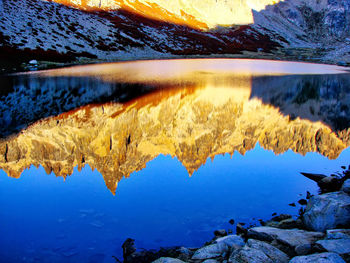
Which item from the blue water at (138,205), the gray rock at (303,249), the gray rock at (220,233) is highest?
the gray rock at (303,249)

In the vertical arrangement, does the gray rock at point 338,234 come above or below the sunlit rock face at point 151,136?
above

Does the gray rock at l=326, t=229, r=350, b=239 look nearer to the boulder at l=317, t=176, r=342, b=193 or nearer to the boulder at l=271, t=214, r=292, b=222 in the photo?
the boulder at l=271, t=214, r=292, b=222

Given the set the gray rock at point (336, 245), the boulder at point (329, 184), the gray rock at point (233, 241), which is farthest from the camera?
the boulder at point (329, 184)

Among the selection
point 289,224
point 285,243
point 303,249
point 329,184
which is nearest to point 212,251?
point 285,243

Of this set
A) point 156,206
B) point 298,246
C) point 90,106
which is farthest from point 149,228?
point 90,106

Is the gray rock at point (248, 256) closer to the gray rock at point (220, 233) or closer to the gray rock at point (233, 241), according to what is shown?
the gray rock at point (233, 241)

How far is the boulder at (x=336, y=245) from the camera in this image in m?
8.79

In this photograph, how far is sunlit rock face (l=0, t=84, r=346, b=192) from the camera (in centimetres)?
1997

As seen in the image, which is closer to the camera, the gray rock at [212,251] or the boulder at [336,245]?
the boulder at [336,245]

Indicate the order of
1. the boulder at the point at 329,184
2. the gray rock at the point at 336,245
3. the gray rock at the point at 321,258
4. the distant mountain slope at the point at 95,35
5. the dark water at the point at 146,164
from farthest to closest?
the distant mountain slope at the point at 95,35, the boulder at the point at 329,184, the dark water at the point at 146,164, the gray rock at the point at 336,245, the gray rock at the point at 321,258

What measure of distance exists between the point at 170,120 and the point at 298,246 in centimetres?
2060

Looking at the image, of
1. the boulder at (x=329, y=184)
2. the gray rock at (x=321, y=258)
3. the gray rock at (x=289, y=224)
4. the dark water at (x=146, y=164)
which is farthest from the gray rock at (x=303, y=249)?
the boulder at (x=329, y=184)

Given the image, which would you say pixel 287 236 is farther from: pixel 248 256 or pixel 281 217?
pixel 281 217

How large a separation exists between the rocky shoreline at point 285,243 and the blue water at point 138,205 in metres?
0.80
